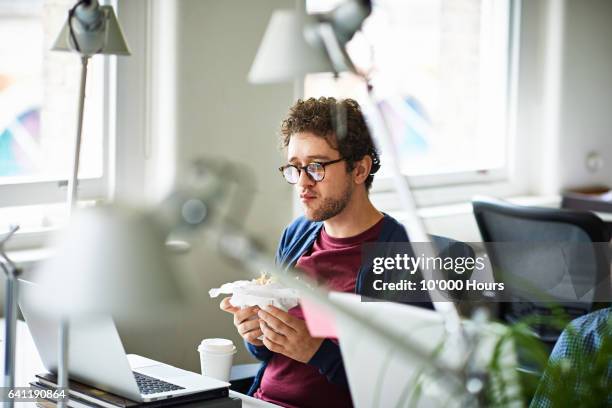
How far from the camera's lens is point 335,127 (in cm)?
239

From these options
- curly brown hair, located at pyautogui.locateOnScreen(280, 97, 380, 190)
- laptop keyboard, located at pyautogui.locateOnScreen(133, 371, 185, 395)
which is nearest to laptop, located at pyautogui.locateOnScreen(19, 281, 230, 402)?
laptop keyboard, located at pyautogui.locateOnScreen(133, 371, 185, 395)

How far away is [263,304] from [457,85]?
2540 millimetres

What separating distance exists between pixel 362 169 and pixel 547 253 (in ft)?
3.41

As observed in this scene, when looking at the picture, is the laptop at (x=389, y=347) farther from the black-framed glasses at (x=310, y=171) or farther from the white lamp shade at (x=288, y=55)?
the black-framed glasses at (x=310, y=171)

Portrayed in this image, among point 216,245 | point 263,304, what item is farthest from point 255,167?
point 216,245

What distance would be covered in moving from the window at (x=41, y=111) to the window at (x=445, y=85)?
1.18 m

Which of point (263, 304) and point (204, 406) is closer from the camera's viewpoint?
point (204, 406)

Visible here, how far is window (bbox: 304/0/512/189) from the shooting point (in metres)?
4.07

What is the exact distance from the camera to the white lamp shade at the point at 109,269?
724mm

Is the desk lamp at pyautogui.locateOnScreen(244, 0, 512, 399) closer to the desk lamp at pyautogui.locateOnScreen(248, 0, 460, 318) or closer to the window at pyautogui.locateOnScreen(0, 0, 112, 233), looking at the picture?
the desk lamp at pyautogui.locateOnScreen(248, 0, 460, 318)

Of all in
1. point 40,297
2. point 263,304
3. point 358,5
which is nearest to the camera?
point 40,297

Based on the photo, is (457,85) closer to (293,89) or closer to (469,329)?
(293,89)

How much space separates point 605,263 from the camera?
121 inches

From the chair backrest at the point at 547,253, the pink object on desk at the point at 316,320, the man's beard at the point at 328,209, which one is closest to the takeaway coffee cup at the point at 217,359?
the man's beard at the point at 328,209
